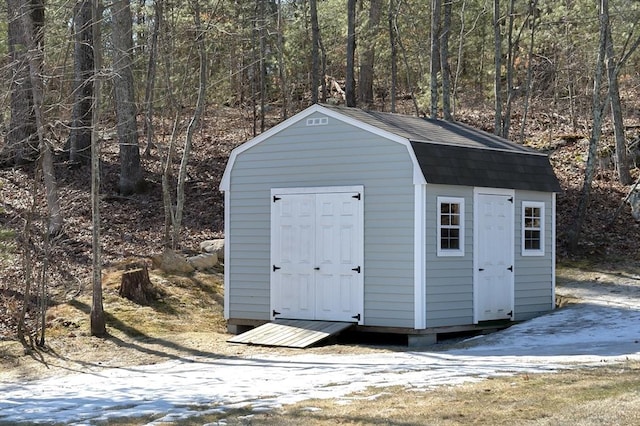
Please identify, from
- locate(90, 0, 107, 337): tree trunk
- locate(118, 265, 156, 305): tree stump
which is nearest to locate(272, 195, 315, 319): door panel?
locate(118, 265, 156, 305): tree stump

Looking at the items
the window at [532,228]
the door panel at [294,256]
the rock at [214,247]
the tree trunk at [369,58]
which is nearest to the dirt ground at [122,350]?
the door panel at [294,256]

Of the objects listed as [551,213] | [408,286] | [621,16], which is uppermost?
[621,16]

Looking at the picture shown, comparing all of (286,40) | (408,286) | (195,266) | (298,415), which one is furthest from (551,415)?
(286,40)

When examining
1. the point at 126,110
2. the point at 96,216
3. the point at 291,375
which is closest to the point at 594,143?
the point at 126,110

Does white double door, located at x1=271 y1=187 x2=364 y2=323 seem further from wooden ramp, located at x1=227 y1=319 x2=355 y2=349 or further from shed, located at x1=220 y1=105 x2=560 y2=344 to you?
wooden ramp, located at x1=227 y1=319 x2=355 y2=349

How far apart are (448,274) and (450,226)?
0.76m

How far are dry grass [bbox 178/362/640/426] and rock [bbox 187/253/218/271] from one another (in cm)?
957

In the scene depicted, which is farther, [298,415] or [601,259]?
[601,259]

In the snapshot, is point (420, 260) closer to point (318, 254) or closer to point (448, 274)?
point (448, 274)

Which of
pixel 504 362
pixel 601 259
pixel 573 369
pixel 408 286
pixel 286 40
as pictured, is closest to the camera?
pixel 573 369

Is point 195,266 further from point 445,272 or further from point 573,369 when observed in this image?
point 573,369

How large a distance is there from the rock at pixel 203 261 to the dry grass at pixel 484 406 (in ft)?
31.4

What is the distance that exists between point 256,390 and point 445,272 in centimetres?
523

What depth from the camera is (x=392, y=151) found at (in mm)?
13852
